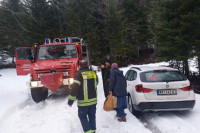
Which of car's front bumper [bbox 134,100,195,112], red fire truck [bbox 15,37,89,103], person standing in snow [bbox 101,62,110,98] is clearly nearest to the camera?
car's front bumper [bbox 134,100,195,112]

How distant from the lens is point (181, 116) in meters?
5.35

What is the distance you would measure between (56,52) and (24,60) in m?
1.68

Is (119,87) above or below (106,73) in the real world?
below

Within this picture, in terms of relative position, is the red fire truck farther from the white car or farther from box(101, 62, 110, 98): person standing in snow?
the white car

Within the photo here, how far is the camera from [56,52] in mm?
8258

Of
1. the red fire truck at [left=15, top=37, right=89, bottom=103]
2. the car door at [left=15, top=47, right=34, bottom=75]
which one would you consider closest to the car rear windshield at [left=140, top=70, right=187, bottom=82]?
the red fire truck at [left=15, top=37, right=89, bottom=103]

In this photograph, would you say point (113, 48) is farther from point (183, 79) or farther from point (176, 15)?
point (183, 79)

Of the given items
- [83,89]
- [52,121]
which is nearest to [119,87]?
[83,89]

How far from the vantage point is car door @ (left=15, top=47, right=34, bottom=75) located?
8172 mm

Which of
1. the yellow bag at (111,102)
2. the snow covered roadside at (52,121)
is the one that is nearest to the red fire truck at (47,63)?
the snow covered roadside at (52,121)

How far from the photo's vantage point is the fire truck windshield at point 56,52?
8180 millimetres

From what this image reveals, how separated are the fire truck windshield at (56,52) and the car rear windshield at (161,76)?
161 inches

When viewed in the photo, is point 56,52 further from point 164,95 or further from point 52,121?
point 164,95

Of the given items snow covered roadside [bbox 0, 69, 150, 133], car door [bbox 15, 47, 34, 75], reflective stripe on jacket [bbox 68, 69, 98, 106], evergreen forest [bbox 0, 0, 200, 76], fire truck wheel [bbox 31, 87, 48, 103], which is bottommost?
snow covered roadside [bbox 0, 69, 150, 133]
